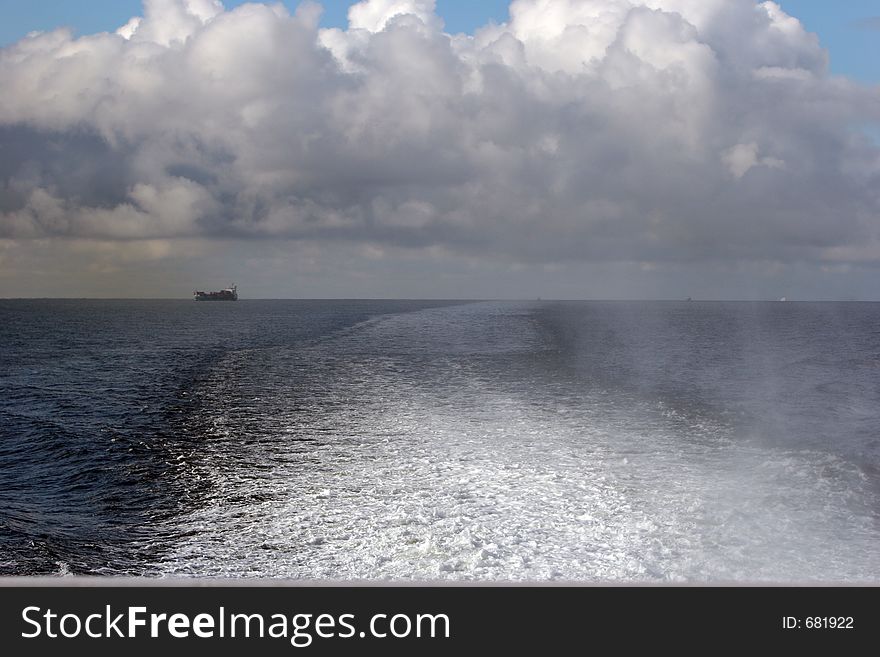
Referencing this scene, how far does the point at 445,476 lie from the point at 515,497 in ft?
8.70

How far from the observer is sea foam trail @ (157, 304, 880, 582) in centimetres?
1289

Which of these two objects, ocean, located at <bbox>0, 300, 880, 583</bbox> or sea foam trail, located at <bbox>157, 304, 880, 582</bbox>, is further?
ocean, located at <bbox>0, 300, 880, 583</bbox>

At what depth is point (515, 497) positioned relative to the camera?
16.9m

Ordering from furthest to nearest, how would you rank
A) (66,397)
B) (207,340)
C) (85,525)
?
(207,340)
(66,397)
(85,525)

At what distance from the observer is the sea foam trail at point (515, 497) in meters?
12.9

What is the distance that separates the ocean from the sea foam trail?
0.07 meters

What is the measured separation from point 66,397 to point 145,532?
2505cm

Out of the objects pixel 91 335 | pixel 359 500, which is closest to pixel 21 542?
pixel 359 500

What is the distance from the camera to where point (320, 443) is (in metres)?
23.3

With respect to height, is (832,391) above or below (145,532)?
above

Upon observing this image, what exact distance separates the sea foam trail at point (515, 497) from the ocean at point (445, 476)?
7 centimetres

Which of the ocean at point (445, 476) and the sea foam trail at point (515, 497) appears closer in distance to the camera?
the sea foam trail at point (515, 497)

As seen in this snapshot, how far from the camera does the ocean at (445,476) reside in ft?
43.2
